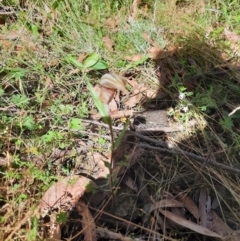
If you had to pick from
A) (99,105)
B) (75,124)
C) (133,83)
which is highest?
(99,105)

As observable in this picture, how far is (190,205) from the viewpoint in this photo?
77.4 inches

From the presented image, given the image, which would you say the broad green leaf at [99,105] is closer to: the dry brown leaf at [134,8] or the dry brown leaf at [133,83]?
the dry brown leaf at [133,83]

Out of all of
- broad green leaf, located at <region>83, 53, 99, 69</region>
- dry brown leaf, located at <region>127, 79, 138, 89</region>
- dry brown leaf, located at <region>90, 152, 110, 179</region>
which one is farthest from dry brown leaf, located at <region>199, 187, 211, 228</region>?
broad green leaf, located at <region>83, 53, 99, 69</region>

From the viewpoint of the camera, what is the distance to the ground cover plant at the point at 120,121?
1856mm

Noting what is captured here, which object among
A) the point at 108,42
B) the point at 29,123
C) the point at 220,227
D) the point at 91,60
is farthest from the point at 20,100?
the point at 220,227

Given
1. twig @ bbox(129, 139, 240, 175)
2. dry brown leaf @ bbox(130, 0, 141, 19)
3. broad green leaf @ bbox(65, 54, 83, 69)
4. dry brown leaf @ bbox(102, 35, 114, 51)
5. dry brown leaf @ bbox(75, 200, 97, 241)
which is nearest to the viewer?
dry brown leaf @ bbox(75, 200, 97, 241)

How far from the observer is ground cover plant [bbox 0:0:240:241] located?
1.86m

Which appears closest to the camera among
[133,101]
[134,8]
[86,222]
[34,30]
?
[86,222]

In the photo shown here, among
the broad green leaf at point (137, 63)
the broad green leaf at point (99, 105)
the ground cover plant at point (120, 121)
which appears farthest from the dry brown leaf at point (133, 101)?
the broad green leaf at point (99, 105)

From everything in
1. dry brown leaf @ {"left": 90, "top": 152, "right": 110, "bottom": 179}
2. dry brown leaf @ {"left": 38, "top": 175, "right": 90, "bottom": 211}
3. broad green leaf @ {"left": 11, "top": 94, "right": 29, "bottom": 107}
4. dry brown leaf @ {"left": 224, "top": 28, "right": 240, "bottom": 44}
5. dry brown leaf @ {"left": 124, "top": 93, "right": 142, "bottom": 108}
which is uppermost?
dry brown leaf @ {"left": 224, "top": 28, "right": 240, "bottom": 44}

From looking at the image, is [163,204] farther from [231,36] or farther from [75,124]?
[231,36]

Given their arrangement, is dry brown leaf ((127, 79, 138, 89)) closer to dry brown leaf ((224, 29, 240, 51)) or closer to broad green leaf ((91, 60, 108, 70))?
broad green leaf ((91, 60, 108, 70))

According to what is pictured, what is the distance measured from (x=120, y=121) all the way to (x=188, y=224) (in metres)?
0.75

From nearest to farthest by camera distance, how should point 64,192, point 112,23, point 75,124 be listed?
point 64,192 → point 75,124 → point 112,23
